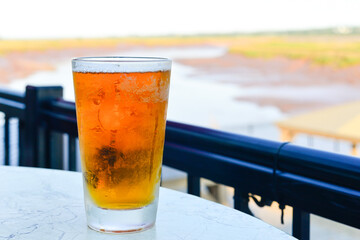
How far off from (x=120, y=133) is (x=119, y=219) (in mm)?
100

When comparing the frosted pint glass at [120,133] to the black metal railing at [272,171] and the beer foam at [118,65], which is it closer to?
the beer foam at [118,65]

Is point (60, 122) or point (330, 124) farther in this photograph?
point (330, 124)

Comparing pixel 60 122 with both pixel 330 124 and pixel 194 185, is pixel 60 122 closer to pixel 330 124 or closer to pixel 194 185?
pixel 194 185

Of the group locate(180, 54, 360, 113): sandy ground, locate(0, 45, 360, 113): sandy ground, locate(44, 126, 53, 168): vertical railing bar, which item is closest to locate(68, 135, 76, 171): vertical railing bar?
locate(44, 126, 53, 168): vertical railing bar

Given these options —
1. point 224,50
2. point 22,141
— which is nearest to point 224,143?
point 22,141

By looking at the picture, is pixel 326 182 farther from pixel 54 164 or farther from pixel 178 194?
pixel 54 164

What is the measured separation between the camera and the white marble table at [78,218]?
1.71 ft

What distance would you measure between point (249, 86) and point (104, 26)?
82.7 ft

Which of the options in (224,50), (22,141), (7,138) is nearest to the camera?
(22,141)

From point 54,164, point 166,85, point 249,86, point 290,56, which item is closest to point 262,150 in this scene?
point 166,85

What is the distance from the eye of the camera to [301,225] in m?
0.86

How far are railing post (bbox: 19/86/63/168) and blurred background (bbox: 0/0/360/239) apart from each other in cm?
1371

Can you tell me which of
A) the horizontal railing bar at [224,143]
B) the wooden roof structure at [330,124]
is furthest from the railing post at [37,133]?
the wooden roof structure at [330,124]

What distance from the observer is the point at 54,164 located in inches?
75.5
